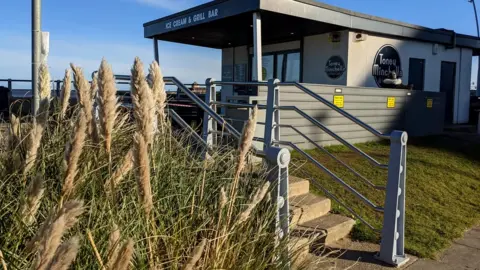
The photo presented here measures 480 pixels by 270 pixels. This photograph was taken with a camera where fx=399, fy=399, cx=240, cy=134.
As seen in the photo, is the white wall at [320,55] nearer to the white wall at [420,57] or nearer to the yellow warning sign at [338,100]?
the white wall at [420,57]

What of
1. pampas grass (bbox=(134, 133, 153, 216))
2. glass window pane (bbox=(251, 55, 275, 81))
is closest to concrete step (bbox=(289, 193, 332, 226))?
pampas grass (bbox=(134, 133, 153, 216))

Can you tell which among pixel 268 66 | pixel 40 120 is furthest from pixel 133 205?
pixel 268 66

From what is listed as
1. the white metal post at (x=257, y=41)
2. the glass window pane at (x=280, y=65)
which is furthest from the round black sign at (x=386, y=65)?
the white metal post at (x=257, y=41)

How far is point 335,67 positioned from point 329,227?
812 centimetres

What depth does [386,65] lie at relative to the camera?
11.9 m

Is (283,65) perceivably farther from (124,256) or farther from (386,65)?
(124,256)

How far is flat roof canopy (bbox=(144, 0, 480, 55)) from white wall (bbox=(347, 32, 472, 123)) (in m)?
0.32

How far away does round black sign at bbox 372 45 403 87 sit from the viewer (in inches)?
460

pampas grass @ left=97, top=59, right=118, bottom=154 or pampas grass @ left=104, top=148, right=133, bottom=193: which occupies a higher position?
pampas grass @ left=97, top=59, right=118, bottom=154

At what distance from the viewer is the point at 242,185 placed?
2404mm

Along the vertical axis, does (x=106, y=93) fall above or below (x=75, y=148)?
above

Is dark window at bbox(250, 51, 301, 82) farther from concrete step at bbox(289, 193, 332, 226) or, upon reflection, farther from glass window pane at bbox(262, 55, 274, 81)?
concrete step at bbox(289, 193, 332, 226)

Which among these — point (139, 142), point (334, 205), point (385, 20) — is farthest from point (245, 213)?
point (385, 20)

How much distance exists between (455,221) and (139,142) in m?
4.61
